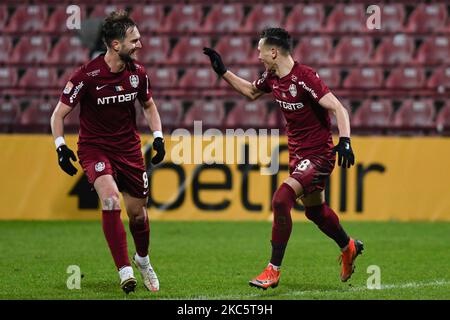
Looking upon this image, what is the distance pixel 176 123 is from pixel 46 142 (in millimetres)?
2199

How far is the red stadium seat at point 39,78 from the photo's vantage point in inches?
613

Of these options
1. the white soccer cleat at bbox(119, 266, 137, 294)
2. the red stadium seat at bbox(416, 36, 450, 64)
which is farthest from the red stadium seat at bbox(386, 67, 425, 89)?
the white soccer cleat at bbox(119, 266, 137, 294)

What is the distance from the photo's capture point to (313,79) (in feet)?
23.2

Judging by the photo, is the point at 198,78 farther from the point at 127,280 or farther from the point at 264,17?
the point at 127,280

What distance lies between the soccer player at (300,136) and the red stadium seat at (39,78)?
28.1ft

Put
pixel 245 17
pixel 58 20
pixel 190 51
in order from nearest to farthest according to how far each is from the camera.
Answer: pixel 190 51 → pixel 58 20 → pixel 245 17

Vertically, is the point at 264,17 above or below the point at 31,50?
above

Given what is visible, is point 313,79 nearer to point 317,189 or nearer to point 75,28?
point 317,189

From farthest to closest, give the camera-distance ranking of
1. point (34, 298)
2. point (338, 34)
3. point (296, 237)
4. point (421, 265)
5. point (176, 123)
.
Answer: point (338, 34)
point (176, 123)
point (296, 237)
point (421, 265)
point (34, 298)

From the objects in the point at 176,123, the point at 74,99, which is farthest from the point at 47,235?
the point at 74,99

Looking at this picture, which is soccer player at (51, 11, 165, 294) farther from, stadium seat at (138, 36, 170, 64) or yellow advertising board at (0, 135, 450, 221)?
stadium seat at (138, 36, 170, 64)

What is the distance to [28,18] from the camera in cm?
1661

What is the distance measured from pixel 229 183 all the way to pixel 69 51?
4935mm

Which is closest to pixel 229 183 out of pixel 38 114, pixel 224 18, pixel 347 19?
pixel 38 114
